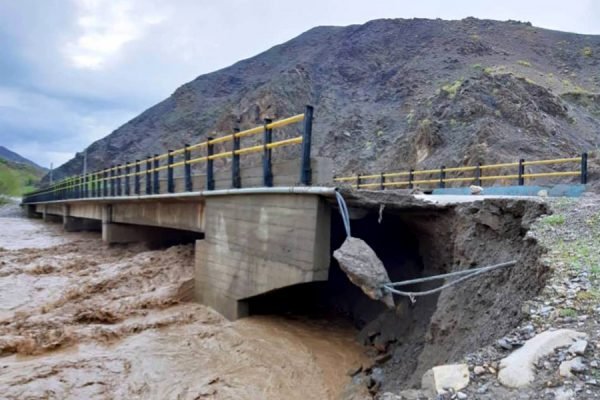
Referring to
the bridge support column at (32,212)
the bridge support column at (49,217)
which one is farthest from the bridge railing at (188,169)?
the bridge support column at (32,212)

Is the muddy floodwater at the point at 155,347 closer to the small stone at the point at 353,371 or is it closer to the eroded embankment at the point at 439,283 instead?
the small stone at the point at 353,371

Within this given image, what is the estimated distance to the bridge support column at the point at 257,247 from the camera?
5.77 metres

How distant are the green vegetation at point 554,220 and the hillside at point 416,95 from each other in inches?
484

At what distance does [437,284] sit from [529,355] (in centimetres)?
333

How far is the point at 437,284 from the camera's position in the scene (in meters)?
5.63

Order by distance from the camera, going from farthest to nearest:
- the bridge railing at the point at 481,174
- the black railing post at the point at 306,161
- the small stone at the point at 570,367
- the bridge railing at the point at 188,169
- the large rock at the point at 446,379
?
1. the bridge railing at the point at 481,174
2. the bridge railing at the point at 188,169
3. the black railing post at the point at 306,161
4. the large rock at the point at 446,379
5. the small stone at the point at 570,367

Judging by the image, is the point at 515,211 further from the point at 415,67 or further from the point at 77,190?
the point at 415,67

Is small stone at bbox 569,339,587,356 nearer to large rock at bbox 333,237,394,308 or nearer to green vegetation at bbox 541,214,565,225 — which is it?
large rock at bbox 333,237,394,308

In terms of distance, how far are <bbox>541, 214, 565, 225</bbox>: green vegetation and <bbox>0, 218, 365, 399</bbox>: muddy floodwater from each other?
9.27ft

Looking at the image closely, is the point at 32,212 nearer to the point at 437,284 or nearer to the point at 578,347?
the point at 437,284

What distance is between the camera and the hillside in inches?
734

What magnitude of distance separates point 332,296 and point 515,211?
4.11 meters

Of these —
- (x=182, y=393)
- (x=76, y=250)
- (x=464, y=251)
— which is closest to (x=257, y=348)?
(x=182, y=393)

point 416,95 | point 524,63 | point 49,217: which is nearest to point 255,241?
point 416,95
